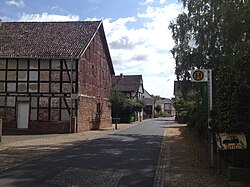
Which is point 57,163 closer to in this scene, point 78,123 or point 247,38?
point 247,38

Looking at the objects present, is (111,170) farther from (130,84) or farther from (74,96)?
(130,84)

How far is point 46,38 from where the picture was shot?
32594 millimetres

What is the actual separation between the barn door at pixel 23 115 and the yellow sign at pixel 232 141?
22076 millimetres

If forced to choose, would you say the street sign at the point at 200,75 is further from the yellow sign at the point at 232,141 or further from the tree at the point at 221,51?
the yellow sign at the point at 232,141

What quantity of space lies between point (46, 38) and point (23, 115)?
22.6 ft

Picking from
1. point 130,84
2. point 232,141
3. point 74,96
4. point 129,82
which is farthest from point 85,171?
point 129,82

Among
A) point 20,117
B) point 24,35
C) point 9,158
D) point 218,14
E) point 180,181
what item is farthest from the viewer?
point 24,35

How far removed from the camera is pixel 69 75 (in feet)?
98.8

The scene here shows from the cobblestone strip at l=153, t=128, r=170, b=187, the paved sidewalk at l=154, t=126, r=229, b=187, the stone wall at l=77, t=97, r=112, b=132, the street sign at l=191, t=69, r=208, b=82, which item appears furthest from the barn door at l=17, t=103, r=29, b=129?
the street sign at l=191, t=69, r=208, b=82

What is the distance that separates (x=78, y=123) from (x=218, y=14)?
15144mm

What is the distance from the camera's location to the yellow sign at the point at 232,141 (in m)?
9.60

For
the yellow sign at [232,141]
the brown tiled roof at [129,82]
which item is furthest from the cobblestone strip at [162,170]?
the brown tiled roof at [129,82]

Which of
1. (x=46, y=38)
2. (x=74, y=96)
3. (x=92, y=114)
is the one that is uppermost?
(x=46, y=38)

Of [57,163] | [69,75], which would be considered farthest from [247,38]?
[69,75]
